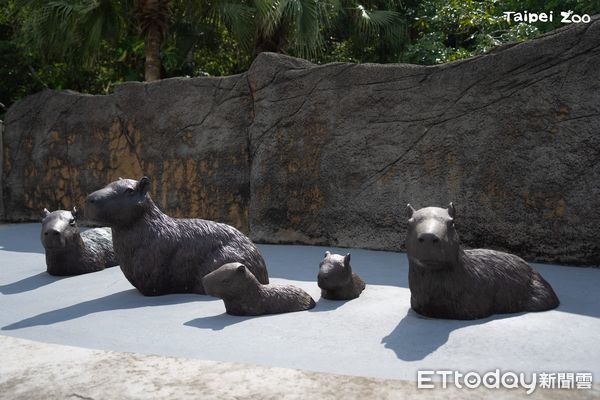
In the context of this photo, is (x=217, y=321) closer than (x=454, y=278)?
No

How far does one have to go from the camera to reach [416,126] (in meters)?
6.46

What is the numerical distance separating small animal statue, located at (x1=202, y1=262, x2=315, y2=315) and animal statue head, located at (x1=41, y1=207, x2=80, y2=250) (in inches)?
88.6

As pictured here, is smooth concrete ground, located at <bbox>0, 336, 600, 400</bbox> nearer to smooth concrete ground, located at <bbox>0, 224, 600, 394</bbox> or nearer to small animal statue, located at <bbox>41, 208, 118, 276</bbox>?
smooth concrete ground, located at <bbox>0, 224, 600, 394</bbox>

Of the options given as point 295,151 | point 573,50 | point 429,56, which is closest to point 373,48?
point 429,56

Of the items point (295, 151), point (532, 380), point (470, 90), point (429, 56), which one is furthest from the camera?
point (429, 56)

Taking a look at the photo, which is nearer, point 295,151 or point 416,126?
point 416,126

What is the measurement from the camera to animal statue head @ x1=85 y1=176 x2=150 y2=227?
4.61 metres

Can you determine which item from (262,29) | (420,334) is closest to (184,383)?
(420,334)

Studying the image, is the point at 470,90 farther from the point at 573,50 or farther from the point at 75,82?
the point at 75,82

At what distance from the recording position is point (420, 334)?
3463 millimetres

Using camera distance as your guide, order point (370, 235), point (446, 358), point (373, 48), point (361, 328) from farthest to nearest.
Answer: point (373, 48) < point (370, 235) < point (361, 328) < point (446, 358)

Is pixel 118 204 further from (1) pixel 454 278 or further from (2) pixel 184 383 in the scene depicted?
Answer: (1) pixel 454 278

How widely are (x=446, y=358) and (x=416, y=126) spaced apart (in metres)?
3.81

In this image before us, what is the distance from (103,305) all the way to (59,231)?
1.41 m
